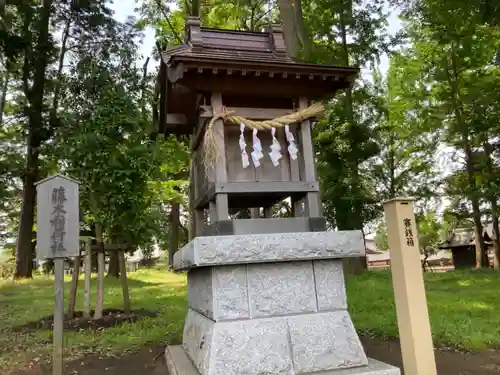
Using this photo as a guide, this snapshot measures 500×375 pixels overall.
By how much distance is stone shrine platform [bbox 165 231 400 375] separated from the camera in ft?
13.5

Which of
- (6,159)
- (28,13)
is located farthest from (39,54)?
(6,159)

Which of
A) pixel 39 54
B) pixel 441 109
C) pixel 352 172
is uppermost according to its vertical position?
pixel 39 54

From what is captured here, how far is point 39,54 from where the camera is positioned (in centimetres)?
1490

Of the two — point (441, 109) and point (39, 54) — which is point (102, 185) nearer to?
point (39, 54)

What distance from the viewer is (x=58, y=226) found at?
491cm

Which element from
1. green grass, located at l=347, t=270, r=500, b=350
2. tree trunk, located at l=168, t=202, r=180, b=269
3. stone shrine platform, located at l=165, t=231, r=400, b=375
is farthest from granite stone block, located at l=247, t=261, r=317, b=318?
tree trunk, located at l=168, t=202, r=180, b=269

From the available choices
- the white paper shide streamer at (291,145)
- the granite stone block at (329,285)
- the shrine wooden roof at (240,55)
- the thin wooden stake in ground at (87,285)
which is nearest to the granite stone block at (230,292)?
the granite stone block at (329,285)

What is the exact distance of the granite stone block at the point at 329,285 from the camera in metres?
4.53

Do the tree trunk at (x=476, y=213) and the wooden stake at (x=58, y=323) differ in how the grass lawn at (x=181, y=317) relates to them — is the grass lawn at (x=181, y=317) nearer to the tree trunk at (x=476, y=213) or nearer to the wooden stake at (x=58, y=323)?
the wooden stake at (x=58, y=323)

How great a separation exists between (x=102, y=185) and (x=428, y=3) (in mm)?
9698

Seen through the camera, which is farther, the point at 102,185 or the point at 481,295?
the point at 481,295

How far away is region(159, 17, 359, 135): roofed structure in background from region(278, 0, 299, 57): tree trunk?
16.6ft

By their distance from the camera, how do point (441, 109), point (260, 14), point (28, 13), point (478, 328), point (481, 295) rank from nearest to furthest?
point (478, 328)
point (481, 295)
point (28, 13)
point (260, 14)
point (441, 109)

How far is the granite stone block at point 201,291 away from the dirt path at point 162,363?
0.97 metres
